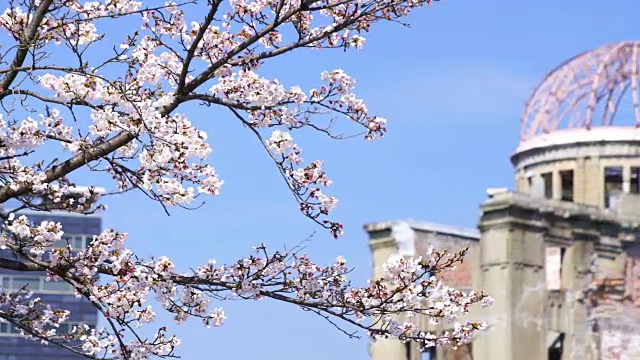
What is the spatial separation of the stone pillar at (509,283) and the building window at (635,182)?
8404 mm

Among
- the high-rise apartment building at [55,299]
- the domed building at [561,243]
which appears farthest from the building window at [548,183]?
the high-rise apartment building at [55,299]

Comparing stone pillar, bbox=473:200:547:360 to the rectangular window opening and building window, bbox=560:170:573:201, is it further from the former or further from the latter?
building window, bbox=560:170:573:201

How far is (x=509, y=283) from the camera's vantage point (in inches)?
2183

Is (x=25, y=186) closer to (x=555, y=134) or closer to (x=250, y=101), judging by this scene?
(x=250, y=101)

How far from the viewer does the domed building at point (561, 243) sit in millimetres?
55844

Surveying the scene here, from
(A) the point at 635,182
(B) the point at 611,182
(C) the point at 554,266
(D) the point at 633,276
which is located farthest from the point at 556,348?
(A) the point at 635,182

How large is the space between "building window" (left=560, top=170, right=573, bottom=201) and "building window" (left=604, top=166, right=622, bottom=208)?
1.71 m

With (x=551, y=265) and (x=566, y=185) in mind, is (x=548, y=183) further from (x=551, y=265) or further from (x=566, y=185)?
(x=551, y=265)

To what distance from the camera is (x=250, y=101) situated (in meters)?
14.8

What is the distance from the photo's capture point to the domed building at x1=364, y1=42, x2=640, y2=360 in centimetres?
5584

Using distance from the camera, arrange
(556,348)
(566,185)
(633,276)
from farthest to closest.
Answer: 1. (566,185)
2. (556,348)
3. (633,276)

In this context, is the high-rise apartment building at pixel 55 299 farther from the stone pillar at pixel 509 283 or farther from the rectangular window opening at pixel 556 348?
the stone pillar at pixel 509 283

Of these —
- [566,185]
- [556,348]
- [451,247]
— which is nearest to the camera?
[451,247]

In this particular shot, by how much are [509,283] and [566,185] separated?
12.0 meters
